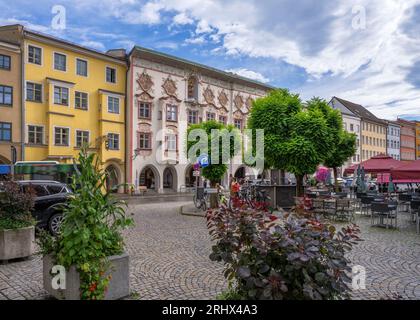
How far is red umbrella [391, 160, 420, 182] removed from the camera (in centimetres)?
1165

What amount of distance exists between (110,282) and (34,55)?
29.3m

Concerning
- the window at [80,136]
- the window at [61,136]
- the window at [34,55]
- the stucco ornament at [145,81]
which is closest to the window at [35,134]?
the window at [61,136]

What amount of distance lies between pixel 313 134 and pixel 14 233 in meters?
14.2

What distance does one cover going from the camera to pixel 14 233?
7.34 m

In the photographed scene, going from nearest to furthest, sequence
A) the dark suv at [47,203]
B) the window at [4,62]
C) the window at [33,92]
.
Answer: the dark suv at [47,203] → the window at [4,62] → the window at [33,92]

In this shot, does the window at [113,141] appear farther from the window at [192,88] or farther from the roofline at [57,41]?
the window at [192,88]

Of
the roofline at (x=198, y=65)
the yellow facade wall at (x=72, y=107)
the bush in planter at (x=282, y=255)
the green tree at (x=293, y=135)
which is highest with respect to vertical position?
the roofline at (x=198, y=65)

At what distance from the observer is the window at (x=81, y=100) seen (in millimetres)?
31695

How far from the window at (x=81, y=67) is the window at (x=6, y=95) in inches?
243

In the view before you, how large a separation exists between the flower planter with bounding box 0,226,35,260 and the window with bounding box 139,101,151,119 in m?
29.2

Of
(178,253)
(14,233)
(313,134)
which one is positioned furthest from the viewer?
(313,134)

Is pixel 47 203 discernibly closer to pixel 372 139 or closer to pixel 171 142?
pixel 171 142
